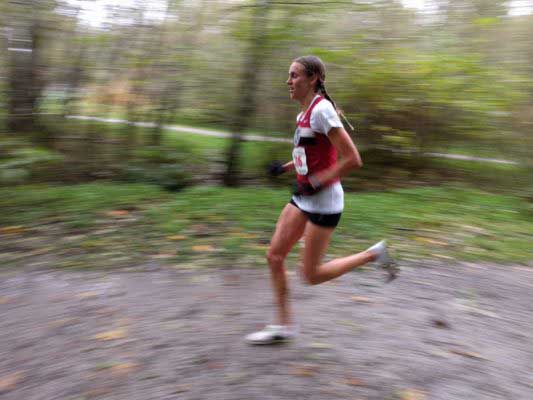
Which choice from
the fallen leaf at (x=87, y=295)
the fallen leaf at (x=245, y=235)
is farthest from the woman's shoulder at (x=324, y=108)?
the fallen leaf at (x=245, y=235)

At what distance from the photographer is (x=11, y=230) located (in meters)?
6.09

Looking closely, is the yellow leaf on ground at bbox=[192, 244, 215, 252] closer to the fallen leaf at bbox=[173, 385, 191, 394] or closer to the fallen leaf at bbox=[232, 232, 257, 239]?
the fallen leaf at bbox=[232, 232, 257, 239]

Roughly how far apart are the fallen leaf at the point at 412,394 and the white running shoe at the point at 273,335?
883mm

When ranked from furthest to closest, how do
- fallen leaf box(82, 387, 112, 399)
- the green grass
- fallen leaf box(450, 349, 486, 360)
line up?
the green grass, fallen leaf box(450, 349, 486, 360), fallen leaf box(82, 387, 112, 399)

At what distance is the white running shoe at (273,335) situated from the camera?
3.75 m

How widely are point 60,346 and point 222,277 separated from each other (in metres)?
1.65

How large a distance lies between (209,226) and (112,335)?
104 inches

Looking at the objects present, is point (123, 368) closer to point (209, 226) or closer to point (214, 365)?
point (214, 365)

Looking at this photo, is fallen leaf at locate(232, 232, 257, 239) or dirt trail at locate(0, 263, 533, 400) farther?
fallen leaf at locate(232, 232, 257, 239)

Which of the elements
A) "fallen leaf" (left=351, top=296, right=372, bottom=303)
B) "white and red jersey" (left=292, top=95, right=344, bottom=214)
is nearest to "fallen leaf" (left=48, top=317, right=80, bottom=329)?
"white and red jersey" (left=292, top=95, right=344, bottom=214)

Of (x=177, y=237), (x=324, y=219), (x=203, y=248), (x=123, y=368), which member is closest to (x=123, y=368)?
(x=123, y=368)

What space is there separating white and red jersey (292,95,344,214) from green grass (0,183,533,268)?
77.9 inches

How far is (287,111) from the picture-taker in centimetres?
869

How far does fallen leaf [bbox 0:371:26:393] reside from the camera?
10.6ft
